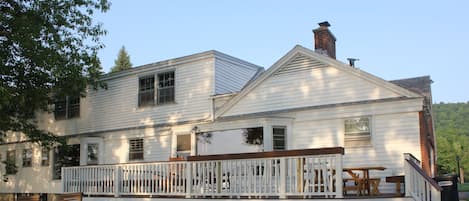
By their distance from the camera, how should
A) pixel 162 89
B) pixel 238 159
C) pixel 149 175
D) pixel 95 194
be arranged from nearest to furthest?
pixel 238 159, pixel 149 175, pixel 95 194, pixel 162 89

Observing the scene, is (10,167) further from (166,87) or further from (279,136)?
(279,136)

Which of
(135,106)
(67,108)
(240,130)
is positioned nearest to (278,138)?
(240,130)

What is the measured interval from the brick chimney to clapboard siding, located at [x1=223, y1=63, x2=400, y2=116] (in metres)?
2.62

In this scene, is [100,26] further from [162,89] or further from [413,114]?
[413,114]

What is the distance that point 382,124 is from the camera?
14891mm

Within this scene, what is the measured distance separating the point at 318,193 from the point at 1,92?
11.2 m

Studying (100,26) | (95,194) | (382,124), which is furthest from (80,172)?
(382,124)

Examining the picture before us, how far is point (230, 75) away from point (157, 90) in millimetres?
2962

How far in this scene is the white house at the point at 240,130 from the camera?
41.7ft

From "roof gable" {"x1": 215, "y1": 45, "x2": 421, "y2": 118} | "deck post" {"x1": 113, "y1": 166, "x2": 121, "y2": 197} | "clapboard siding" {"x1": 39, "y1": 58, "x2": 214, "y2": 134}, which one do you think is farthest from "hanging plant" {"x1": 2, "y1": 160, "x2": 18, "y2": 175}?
"roof gable" {"x1": 215, "y1": 45, "x2": 421, "y2": 118}

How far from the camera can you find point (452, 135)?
97.4 metres

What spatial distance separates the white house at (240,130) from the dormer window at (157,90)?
40 mm

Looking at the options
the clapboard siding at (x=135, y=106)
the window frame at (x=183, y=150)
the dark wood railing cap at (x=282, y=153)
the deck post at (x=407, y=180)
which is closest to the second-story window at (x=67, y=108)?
the clapboard siding at (x=135, y=106)

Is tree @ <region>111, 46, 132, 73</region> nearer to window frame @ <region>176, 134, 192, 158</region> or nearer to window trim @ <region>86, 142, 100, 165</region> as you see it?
window trim @ <region>86, 142, 100, 165</region>
